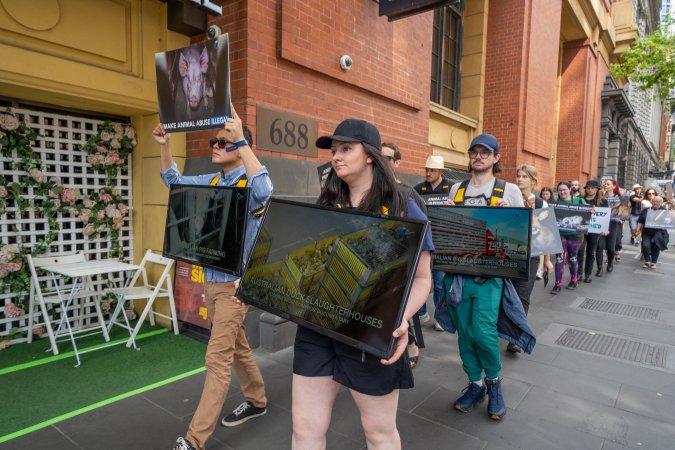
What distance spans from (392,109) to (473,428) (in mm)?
4869

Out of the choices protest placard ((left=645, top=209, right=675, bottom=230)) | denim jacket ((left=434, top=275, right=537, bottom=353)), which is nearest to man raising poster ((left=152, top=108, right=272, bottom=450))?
denim jacket ((left=434, top=275, right=537, bottom=353))

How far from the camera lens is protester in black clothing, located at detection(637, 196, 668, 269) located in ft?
36.2

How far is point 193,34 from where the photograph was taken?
191 inches

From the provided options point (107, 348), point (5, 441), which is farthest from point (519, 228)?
point (107, 348)

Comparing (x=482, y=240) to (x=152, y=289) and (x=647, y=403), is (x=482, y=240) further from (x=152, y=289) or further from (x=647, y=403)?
(x=152, y=289)

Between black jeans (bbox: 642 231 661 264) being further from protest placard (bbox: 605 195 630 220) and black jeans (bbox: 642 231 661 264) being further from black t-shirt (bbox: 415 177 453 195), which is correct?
black t-shirt (bbox: 415 177 453 195)

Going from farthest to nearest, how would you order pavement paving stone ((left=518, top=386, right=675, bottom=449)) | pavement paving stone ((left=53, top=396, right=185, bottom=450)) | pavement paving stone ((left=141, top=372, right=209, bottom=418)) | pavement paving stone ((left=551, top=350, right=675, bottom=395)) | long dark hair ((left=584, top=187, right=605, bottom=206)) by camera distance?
long dark hair ((left=584, top=187, right=605, bottom=206)) → pavement paving stone ((left=551, top=350, right=675, bottom=395)) → pavement paving stone ((left=141, top=372, right=209, bottom=418)) → pavement paving stone ((left=518, top=386, right=675, bottom=449)) → pavement paving stone ((left=53, top=396, right=185, bottom=450))

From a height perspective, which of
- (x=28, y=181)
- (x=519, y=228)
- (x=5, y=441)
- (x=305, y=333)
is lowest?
(x=5, y=441)

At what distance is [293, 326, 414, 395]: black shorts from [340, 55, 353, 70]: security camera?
4319 millimetres

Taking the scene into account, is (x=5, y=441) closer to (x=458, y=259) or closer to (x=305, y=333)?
(x=305, y=333)

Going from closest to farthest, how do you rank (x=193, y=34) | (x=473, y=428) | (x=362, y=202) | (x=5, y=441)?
1. (x=362, y=202)
2. (x=5, y=441)
3. (x=473, y=428)
4. (x=193, y=34)

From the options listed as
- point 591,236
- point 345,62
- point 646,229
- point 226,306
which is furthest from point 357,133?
point 646,229

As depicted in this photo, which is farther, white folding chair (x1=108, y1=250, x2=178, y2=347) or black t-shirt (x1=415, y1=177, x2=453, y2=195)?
black t-shirt (x1=415, y1=177, x2=453, y2=195)

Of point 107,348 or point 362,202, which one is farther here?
point 107,348
